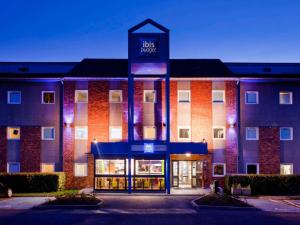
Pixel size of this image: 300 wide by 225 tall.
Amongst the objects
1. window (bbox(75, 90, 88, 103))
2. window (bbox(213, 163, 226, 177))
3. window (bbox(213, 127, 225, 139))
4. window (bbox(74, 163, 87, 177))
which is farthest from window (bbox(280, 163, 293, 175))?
window (bbox(75, 90, 88, 103))

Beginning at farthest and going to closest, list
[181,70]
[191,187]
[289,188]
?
A: [181,70] < [191,187] < [289,188]

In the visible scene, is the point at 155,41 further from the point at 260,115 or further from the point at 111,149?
the point at 260,115

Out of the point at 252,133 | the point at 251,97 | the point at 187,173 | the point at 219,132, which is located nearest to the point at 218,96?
the point at 251,97

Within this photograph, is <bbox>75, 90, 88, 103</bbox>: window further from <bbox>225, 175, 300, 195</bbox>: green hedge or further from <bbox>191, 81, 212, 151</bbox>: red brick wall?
<bbox>225, 175, 300, 195</bbox>: green hedge

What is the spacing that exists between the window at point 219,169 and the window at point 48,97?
1391cm

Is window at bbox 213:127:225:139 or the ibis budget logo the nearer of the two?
→ the ibis budget logo

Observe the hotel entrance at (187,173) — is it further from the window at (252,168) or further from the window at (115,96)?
the window at (115,96)

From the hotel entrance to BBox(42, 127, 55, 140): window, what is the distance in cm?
985

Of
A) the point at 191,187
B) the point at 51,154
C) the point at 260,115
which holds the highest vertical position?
the point at 260,115

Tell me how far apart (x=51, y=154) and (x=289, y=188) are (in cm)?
1812

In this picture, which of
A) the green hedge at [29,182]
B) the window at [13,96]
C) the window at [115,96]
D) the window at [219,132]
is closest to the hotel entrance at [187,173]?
the window at [219,132]

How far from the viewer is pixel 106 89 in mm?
35188

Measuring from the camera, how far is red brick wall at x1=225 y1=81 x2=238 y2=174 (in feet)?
114

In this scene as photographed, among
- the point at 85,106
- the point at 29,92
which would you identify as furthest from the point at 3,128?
the point at 85,106
